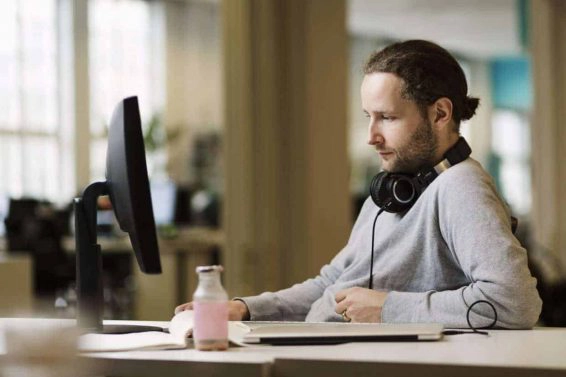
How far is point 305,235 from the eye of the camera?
496 cm

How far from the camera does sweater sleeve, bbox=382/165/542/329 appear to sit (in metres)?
1.77

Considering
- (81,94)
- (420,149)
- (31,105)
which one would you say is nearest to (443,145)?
(420,149)

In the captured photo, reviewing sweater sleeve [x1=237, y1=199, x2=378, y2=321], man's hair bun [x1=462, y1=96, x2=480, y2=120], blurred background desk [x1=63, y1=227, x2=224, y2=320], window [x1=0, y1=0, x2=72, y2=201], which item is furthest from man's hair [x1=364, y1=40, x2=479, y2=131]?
window [x1=0, y1=0, x2=72, y2=201]

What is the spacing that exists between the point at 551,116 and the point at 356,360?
7278mm

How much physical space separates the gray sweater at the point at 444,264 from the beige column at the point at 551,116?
642 cm

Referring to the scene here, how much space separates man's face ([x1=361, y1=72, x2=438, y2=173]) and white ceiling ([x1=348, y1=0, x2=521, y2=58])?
893 centimetres

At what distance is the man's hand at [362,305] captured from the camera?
6.19ft

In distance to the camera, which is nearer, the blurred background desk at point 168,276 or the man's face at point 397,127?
the man's face at point 397,127

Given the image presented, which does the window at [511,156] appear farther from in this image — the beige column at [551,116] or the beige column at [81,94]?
the beige column at [81,94]

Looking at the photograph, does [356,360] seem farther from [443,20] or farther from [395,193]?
[443,20]

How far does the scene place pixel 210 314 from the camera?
1.56 m

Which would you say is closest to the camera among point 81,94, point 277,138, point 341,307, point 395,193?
point 341,307

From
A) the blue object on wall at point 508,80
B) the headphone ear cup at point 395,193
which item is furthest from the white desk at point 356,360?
the blue object on wall at point 508,80

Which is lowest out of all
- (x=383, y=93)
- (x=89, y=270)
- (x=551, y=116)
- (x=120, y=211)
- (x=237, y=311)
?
(x=237, y=311)
